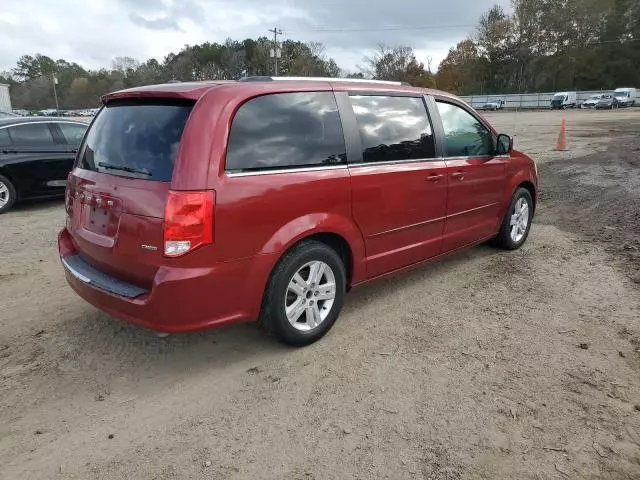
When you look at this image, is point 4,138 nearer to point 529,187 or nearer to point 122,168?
point 122,168

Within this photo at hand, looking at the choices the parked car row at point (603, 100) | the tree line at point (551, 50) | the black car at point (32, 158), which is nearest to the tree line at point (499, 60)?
the tree line at point (551, 50)

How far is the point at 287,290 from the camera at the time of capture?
128 inches

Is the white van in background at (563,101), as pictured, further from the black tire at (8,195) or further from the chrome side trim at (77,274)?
the chrome side trim at (77,274)

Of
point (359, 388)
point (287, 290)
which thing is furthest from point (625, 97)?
point (359, 388)

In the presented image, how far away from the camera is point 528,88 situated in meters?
80.8

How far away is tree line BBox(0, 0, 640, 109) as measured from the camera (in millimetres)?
70250

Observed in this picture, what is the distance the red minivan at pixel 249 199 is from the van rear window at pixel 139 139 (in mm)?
10

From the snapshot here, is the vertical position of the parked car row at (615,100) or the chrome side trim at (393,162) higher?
the parked car row at (615,100)

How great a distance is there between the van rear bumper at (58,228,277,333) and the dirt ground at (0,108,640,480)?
450 millimetres

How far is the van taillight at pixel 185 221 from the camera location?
8.90ft

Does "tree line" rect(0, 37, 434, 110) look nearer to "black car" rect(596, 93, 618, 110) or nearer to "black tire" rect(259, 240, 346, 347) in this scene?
"black car" rect(596, 93, 618, 110)

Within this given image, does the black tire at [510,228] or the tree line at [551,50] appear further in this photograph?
the tree line at [551,50]

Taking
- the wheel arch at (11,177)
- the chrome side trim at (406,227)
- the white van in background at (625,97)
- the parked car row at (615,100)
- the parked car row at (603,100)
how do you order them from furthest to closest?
the white van in background at (625,97) < the parked car row at (603,100) < the parked car row at (615,100) < the wheel arch at (11,177) < the chrome side trim at (406,227)

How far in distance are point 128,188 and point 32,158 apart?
6.57m
